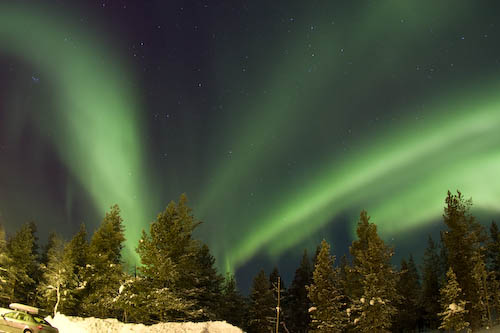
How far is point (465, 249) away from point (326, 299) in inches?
770

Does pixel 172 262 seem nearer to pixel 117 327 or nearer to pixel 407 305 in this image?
pixel 117 327

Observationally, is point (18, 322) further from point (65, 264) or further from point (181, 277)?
point (65, 264)

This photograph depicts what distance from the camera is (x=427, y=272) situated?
71.9 meters

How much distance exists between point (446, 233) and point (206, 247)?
105 ft

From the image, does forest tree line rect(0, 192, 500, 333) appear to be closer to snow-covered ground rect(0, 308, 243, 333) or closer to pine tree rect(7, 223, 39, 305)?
pine tree rect(7, 223, 39, 305)

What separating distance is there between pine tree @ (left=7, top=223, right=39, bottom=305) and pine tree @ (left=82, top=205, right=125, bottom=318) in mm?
13630

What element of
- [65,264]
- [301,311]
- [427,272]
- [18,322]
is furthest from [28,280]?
[427,272]

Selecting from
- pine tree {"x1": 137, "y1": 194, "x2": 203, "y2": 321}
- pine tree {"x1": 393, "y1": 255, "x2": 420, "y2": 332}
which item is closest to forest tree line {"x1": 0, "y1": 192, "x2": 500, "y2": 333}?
pine tree {"x1": 137, "y1": 194, "x2": 203, "y2": 321}

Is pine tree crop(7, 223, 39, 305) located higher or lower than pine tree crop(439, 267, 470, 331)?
higher

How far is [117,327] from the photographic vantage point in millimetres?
28250

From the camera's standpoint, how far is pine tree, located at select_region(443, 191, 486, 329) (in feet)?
167

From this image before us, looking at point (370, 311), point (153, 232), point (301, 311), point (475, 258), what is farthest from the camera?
point (301, 311)

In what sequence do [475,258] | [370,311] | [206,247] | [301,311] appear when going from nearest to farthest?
[370,311] → [475,258] → [206,247] → [301,311]

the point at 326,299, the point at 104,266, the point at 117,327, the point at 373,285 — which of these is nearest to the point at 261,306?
the point at 326,299
